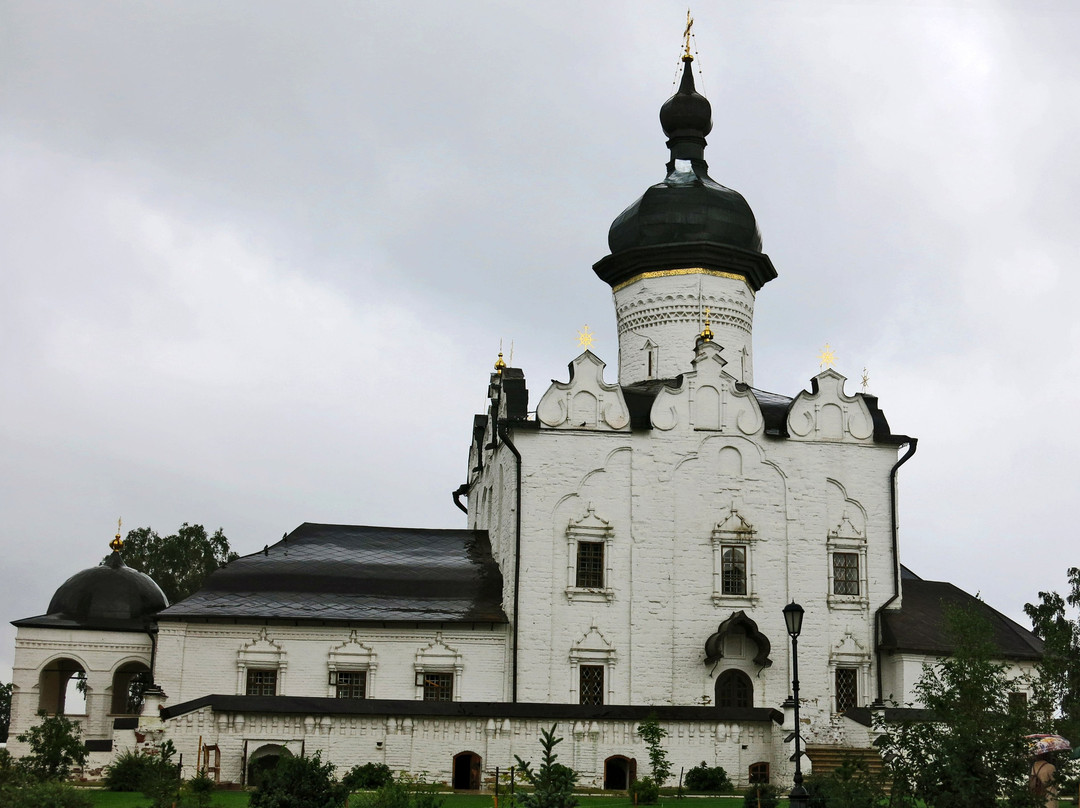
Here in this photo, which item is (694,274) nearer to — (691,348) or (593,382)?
(691,348)

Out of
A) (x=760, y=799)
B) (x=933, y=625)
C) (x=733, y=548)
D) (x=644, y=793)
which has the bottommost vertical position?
(x=644, y=793)

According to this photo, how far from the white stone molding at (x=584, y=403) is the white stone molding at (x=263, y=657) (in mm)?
7338

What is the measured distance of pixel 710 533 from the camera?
29.2 metres

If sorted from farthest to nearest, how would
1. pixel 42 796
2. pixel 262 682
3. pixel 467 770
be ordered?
pixel 262 682 → pixel 467 770 → pixel 42 796

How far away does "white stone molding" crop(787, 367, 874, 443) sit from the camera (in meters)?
30.2

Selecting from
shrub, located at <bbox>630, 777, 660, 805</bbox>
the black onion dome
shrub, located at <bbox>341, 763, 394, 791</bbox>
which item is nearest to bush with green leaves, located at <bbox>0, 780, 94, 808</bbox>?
shrub, located at <bbox>341, 763, 394, 791</bbox>

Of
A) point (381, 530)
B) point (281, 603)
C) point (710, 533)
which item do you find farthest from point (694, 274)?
point (281, 603)

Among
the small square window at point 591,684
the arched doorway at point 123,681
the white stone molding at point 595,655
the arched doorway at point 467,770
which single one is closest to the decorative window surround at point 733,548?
the white stone molding at point 595,655

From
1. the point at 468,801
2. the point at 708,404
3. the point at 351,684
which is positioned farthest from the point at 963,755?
the point at 708,404

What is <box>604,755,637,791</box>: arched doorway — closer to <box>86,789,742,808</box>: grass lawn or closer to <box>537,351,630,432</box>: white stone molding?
<box>86,789,742,808</box>: grass lawn

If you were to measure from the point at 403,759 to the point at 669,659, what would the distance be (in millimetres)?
7411

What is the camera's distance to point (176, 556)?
48656 millimetres

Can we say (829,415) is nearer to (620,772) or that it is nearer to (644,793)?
(620,772)

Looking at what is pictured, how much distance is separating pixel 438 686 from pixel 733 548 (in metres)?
7.04
